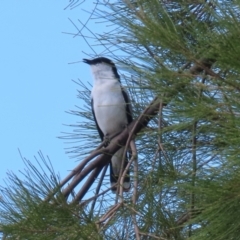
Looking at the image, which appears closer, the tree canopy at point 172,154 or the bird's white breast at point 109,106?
the tree canopy at point 172,154

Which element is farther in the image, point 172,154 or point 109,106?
point 109,106

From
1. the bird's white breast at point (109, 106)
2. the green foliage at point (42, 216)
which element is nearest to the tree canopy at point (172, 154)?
the green foliage at point (42, 216)

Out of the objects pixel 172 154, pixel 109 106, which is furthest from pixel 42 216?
pixel 109 106

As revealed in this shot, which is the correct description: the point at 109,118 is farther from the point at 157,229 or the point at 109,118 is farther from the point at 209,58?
the point at 209,58

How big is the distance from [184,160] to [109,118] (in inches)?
66.0

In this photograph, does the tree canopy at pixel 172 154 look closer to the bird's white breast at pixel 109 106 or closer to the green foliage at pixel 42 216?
the green foliage at pixel 42 216

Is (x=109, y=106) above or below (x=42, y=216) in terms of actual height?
above

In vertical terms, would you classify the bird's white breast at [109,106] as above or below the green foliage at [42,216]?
above

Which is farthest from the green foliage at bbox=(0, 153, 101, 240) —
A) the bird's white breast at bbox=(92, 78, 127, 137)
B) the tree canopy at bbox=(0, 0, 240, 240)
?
the bird's white breast at bbox=(92, 78, 127, 137)

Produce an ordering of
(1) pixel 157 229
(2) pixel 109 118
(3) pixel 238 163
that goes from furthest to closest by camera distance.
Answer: (2) pixel 109 118
(1) pixel 157 229
(3) pixel 238 163

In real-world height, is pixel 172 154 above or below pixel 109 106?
below

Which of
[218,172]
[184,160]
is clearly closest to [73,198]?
[184,160]

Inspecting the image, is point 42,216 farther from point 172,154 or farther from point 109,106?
point 109,106

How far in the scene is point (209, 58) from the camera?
5.98ft
